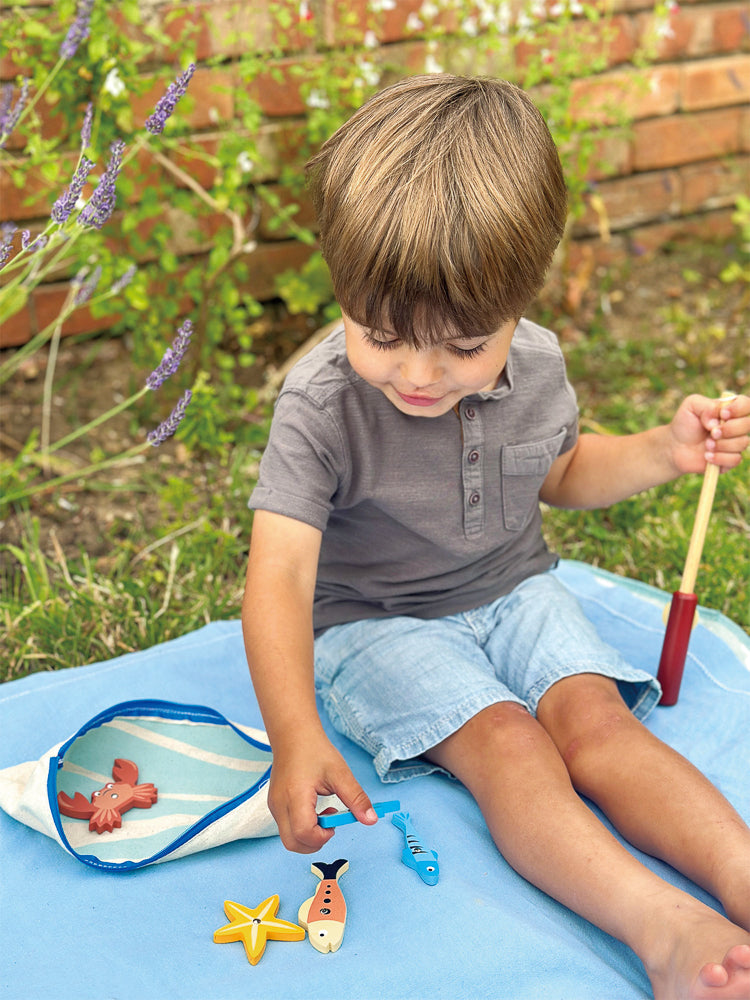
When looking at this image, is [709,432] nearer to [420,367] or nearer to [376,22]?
[420,367]

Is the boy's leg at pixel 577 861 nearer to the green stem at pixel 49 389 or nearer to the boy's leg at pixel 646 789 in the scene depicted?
the boy's leg at pixel 646 789

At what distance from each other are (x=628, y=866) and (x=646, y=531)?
3.10 ft

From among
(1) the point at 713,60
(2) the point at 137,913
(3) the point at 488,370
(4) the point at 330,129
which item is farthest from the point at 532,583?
(1) the point at 713,60

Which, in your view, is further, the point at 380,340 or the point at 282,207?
the point at 282,207

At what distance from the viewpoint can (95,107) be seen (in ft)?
6.06

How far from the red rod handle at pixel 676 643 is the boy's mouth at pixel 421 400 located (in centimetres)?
48

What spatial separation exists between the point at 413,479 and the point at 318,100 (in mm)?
1046

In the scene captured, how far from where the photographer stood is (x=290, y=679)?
1.13m

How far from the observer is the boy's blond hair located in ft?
3.36

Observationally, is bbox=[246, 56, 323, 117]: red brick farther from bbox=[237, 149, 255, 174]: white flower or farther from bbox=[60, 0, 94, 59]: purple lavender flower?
bbox=[60, 0, 94, 59]: purple lavender flower

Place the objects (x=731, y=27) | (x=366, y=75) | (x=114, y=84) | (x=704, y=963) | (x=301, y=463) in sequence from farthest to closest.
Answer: (x=731, y=27) < (x=366, y=75) < (x=114, y=84) < (x=301, y=463) < (x=704, y=963)

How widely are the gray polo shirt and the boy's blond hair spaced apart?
218mm

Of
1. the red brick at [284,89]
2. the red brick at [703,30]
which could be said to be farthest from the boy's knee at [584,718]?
the red brick at [703,30]

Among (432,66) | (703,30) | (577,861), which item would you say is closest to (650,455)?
(577,861)
